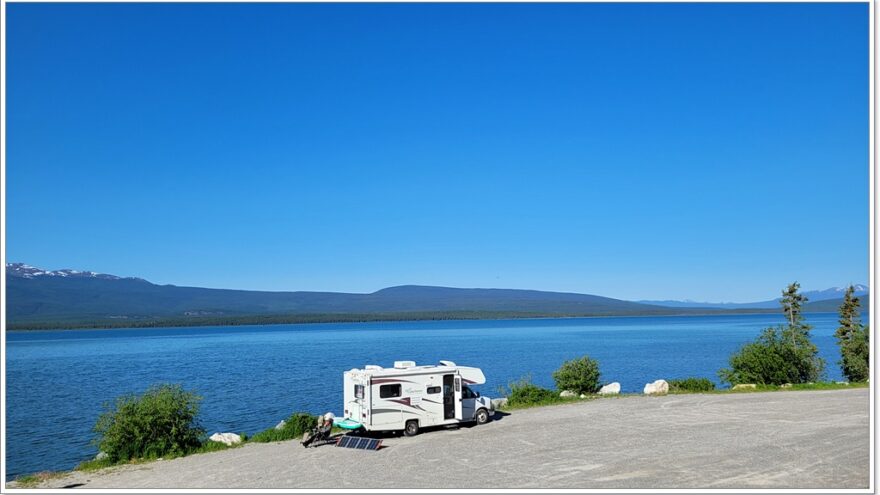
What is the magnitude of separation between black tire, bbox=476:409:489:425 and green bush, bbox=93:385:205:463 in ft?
31.9

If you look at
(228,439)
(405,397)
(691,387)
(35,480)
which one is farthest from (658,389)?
(35,480)

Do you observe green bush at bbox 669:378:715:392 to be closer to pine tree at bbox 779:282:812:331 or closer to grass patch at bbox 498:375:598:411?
grass patch at bbox 498:375:598:411

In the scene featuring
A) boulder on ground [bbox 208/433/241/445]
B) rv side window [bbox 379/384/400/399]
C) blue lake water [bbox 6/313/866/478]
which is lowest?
blue lake water [bbox 6/313/866/478]

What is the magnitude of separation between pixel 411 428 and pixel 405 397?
3.48ft

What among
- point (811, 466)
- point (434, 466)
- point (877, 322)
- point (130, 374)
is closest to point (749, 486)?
point (811, 466)

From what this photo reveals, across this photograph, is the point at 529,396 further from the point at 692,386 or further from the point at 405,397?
the point at 405,397

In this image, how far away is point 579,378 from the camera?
3366cm

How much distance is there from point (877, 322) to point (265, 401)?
37372 mm

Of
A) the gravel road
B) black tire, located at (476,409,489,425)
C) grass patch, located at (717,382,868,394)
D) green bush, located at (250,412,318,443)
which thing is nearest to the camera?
the gravel road

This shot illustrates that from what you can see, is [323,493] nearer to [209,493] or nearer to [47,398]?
[209,493]

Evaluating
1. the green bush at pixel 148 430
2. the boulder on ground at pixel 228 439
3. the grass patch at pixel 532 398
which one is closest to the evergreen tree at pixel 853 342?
the grass patch at pixel 532 398

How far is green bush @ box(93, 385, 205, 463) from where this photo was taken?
22453mm

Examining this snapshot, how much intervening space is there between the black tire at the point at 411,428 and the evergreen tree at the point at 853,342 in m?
29.2

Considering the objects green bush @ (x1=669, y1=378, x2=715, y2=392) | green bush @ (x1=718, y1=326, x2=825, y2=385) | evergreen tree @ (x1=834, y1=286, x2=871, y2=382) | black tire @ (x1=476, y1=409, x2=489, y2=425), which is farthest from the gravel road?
evergreen tree @ (x1=834, y1=286, x2=871, y2=382)
